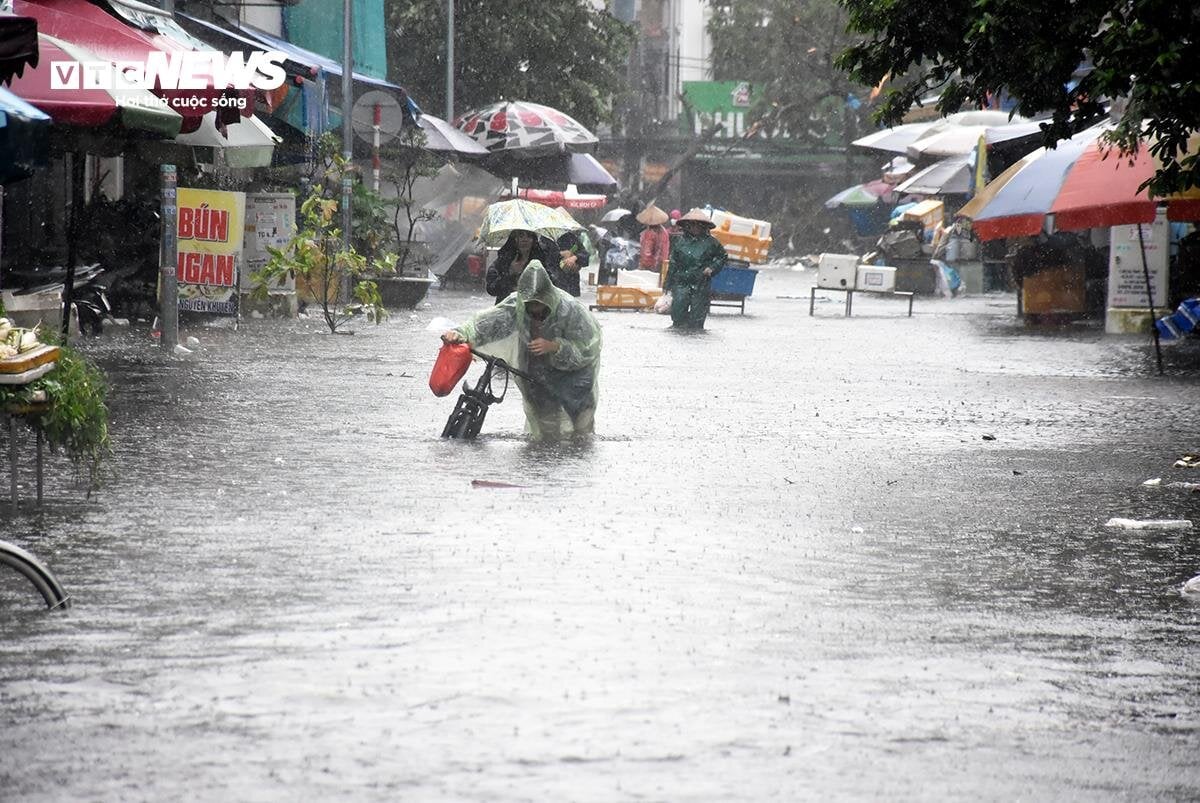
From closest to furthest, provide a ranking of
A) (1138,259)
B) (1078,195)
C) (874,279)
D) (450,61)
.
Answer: (1078,195)
(1138,259)
(874,279)
(450,61)

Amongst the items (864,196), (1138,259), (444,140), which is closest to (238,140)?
(1138,259)

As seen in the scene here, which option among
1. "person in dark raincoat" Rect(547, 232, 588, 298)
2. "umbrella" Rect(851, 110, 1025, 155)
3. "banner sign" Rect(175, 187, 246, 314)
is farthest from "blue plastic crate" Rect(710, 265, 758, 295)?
"umbrella" Rect(851, 110, 1025, 155)

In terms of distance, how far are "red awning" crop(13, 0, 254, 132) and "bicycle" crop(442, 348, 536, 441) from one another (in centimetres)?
489

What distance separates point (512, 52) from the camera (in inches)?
1882

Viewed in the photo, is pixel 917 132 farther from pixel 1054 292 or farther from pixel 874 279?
pixel 1054 292

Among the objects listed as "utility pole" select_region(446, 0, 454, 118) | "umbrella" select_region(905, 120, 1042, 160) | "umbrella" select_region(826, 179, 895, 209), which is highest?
"utility pole" select_region(446, 0, 454, 118)

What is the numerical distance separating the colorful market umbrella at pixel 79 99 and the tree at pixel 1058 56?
5298 mm

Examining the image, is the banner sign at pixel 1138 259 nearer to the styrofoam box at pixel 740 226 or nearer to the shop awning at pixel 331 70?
the shop awning at pixel 331 70

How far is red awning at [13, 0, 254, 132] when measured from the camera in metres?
15.6

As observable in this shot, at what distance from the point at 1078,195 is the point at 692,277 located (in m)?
9.22

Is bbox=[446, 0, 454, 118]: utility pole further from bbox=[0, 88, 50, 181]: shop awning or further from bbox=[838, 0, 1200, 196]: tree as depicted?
bbox=[0, 88, 50, 181]: shop awning

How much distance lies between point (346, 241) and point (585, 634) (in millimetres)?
21137

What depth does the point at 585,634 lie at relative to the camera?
6434mm

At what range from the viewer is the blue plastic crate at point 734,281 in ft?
102
